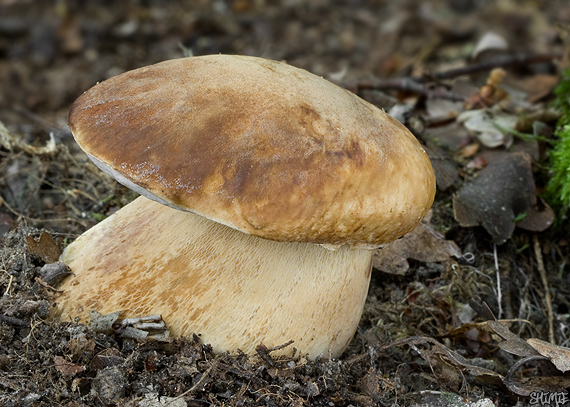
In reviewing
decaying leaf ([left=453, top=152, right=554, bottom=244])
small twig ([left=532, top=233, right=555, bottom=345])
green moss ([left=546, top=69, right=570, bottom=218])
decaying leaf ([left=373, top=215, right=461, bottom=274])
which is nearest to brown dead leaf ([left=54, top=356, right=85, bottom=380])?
decaying leaf ([left=373, top=215, right=461, bottom=274])

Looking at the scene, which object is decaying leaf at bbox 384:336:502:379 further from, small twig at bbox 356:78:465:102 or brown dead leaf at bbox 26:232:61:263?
small twig at bbox 356:78:465:102

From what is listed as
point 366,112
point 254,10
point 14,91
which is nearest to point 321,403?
point 366,112

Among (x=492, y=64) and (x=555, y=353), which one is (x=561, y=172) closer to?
(x=555, y=353)

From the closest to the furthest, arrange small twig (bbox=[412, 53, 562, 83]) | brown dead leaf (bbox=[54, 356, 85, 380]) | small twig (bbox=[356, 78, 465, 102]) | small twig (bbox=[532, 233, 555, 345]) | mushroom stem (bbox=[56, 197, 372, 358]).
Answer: brown dead leaf (bbox=[54, 356, 85, 380]), mushroom stem (bbox=[56, 197, 372, 358]), small twig (bbox=[532, 233, 555, 345]), small twig (bbox=[356, 78, 465, 102]), small twig (bbox=[412, 53, 562, 83])

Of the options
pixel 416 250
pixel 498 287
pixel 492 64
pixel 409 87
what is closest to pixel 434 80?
pixel 409 87

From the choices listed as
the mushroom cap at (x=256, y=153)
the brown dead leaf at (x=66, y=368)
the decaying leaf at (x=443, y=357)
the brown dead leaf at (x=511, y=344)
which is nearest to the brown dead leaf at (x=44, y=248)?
the brown dead leaf at (x=66, y=368)

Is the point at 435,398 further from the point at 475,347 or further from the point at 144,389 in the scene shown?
the point at 144,389
